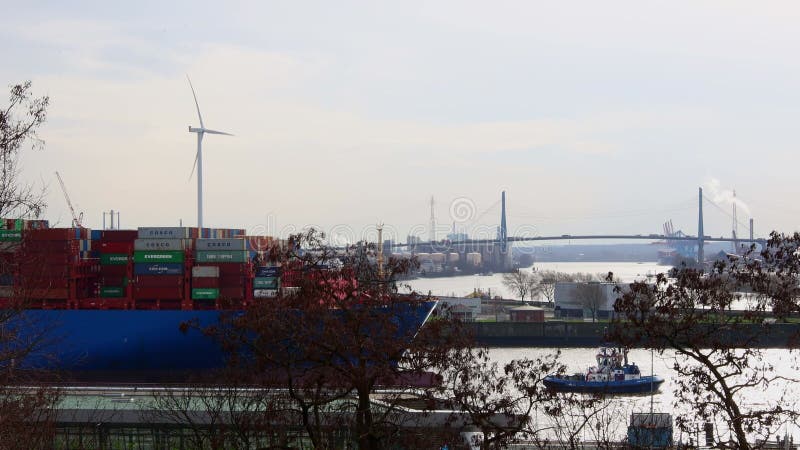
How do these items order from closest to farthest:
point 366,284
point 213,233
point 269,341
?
point 269,341, point 366,284, point 213,233

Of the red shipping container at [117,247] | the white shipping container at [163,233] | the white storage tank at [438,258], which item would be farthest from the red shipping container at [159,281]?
the white storage tank at [438,258]

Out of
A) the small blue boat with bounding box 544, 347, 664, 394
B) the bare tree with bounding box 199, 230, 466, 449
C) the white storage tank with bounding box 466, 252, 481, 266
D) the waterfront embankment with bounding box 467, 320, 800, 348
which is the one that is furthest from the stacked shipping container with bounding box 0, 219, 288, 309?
the white storage tank with bounding box 466, 252, 481, 266

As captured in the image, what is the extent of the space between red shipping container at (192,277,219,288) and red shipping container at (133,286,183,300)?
436 millimetres

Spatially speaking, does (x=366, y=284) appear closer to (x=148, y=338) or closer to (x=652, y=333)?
(x=652, y=333)

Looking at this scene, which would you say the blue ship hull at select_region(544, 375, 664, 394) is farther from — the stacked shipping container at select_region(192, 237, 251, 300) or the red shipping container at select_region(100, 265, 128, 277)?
the red shipping container at select_region(100, 265, 128, 277)

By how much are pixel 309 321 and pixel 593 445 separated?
24.6 ft

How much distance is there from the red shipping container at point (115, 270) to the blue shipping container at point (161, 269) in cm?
40

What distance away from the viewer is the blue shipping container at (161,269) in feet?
78.7

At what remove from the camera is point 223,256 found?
79.7 feet

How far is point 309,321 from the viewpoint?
7.66 m

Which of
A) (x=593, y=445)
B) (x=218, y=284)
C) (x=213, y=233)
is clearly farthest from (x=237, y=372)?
(x=213, y=233)

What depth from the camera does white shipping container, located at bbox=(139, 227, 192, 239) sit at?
24578mm

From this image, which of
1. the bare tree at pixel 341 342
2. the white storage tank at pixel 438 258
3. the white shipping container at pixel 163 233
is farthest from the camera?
the white storage tank at pixel 438 258

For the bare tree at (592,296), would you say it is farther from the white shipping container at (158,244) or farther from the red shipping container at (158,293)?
the red shipping container at (158,293)
